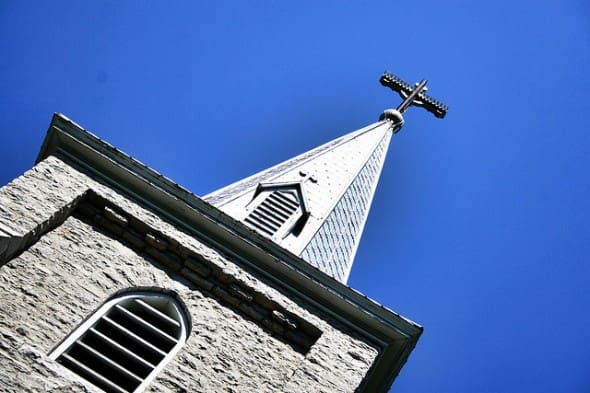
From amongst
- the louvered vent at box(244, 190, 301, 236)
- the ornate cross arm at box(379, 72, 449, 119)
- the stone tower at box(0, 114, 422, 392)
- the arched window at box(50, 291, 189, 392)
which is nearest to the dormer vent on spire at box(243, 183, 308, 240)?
the louvered vent at box(244, 190, 301, 236)

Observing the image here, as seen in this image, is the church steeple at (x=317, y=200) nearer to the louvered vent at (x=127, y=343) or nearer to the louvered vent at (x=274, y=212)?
the louvered vent at (x=274, y=212)

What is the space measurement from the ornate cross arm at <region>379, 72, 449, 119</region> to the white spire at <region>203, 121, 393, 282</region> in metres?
6.92

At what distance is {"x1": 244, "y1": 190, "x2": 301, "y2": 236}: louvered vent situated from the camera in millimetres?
13602

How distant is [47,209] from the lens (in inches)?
365

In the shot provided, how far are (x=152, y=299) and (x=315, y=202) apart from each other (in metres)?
6.32

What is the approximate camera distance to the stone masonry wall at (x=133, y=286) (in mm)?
8195

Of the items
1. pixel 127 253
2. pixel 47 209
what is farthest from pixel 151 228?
pixel 47 209

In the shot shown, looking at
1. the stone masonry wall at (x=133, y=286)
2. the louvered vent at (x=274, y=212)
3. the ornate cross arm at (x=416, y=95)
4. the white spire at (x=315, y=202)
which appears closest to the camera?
the stone masonry wall at (x=133, y=286)

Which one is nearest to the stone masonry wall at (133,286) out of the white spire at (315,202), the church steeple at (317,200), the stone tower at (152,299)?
the stone tower at (152,299)

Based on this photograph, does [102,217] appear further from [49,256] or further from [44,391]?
[44,391]

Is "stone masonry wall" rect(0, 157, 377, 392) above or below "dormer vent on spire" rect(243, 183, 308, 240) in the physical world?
below

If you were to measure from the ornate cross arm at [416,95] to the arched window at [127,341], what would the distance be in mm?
17298

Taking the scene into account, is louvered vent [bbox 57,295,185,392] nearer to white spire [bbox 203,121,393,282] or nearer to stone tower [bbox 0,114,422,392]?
stone tower [bbox 0,114,422,392]

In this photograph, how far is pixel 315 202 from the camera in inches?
596
